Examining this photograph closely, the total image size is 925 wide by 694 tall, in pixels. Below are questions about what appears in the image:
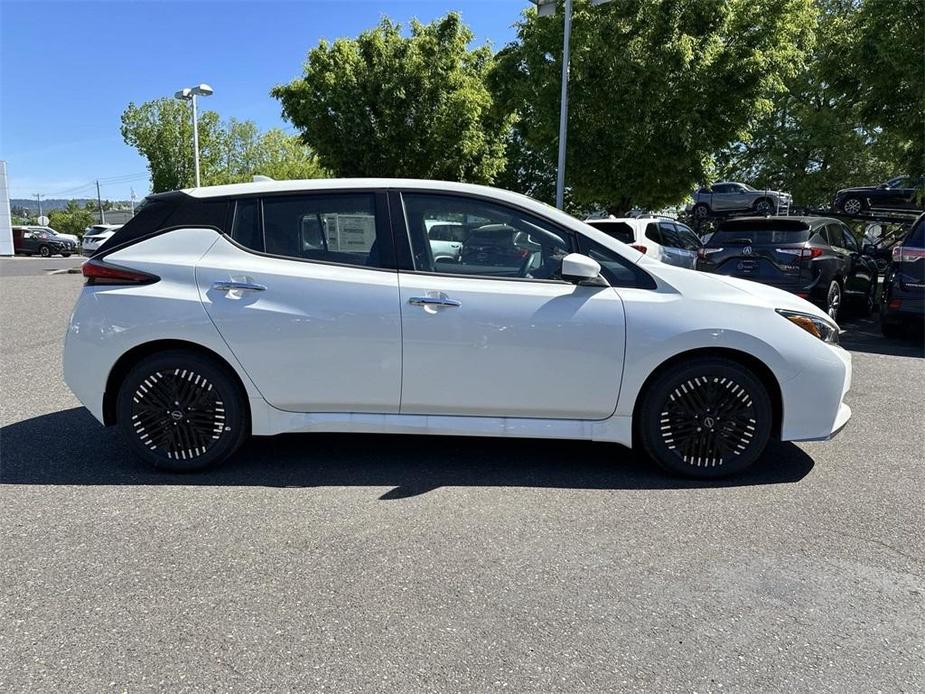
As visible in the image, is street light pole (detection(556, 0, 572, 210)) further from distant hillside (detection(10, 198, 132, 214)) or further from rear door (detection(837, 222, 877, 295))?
distant hillside (detection(10, 198, 132, 214))

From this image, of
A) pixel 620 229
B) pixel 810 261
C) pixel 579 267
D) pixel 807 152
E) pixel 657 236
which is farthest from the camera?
pixel 807 152

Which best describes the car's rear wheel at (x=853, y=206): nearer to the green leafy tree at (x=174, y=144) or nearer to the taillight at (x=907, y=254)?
the taillight at (x=907, y=254)

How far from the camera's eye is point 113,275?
3.88 meters

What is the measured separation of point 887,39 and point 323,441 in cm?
1147

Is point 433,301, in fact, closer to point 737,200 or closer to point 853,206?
point 853,206

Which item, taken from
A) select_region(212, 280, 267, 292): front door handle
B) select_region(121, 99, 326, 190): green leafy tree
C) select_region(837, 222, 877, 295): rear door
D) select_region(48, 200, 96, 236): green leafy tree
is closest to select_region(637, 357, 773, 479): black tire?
select_region(212, 280, 267, 292): front door handle

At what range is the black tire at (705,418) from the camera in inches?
150

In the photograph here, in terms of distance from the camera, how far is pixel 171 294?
3.81m

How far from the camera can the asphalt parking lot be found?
231 cm

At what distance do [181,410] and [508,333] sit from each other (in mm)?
1941

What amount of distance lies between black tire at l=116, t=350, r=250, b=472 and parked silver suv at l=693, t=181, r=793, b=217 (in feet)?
77.2

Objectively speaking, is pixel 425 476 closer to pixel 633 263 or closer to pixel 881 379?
pixel 633 263

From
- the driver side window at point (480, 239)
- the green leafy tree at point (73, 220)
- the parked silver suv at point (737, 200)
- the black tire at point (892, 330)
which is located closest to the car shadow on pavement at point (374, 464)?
the driver side window at point (480, 239)

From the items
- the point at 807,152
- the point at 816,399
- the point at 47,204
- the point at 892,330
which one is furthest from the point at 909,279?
the point at 47,204
